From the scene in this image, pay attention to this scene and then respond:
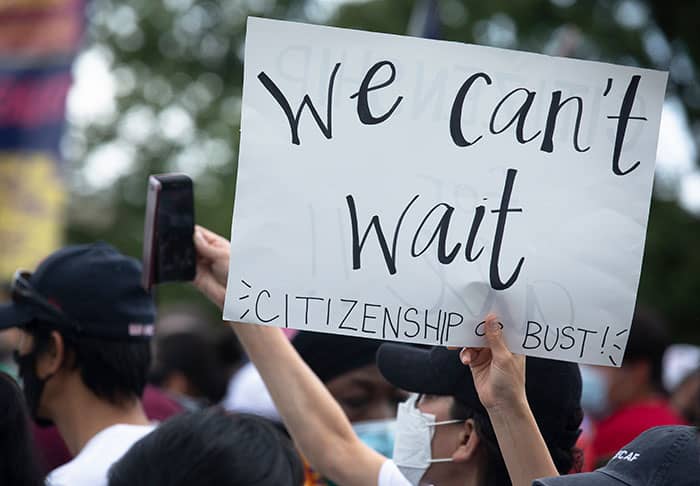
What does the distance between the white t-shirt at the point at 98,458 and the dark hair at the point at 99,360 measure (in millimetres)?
145

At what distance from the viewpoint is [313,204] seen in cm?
255

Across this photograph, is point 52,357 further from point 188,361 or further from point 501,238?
point 188,361

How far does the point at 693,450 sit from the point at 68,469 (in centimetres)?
175

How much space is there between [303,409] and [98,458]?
1.98 ft

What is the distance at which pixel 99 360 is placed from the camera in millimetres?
3428

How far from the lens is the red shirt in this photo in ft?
18.0

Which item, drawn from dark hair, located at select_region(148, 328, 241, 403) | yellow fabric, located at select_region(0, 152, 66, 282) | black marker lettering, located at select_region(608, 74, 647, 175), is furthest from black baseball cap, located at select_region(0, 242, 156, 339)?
yellow fabric, located at select_region(0, 152, 66, 282)

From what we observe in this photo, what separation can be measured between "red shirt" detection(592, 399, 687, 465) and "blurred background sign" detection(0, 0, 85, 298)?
→ 167 inches

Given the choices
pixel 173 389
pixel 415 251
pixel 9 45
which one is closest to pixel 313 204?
pixel 415 251

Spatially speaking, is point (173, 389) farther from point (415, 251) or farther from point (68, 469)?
point (415, 251)

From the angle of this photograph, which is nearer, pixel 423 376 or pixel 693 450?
pixel 693 450

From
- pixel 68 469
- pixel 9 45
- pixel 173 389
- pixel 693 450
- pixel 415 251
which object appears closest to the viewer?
pixel 693 450

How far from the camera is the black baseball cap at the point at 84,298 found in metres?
3.42

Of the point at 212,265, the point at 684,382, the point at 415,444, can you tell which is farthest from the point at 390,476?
the point at 684,382
